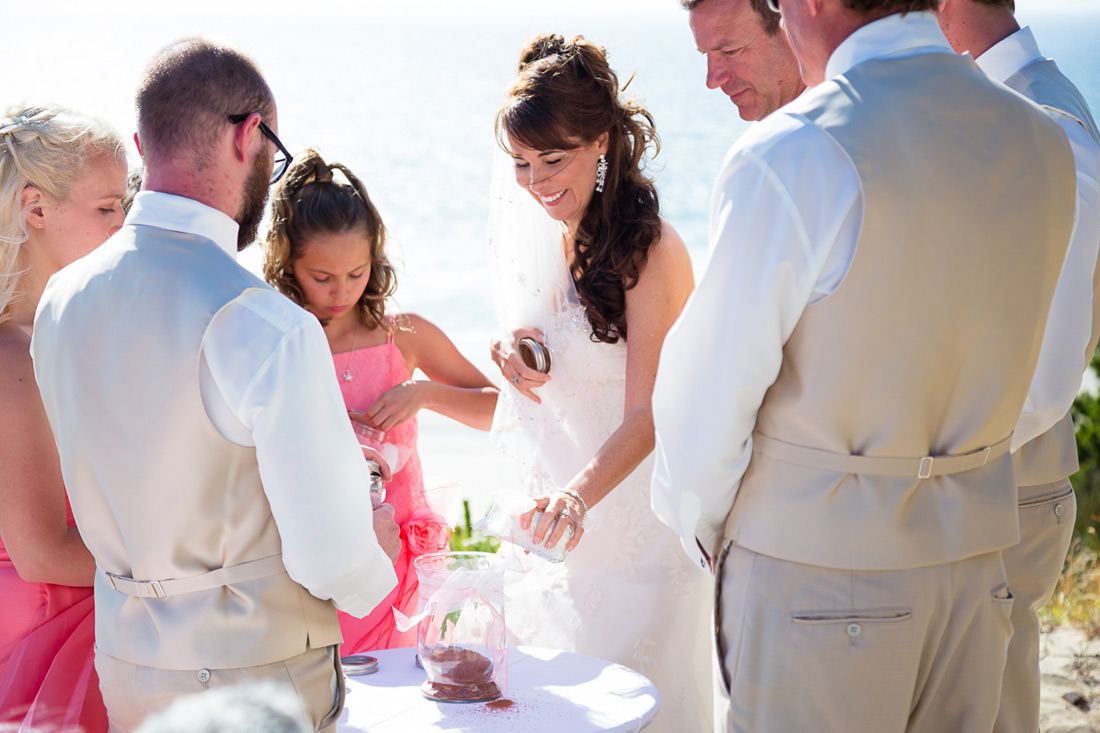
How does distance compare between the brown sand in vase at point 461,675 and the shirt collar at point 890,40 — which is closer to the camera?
the shirt collar at point 890,40

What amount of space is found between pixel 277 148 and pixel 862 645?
1514mm

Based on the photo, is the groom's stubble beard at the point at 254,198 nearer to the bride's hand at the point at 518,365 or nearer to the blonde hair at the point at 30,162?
the blonde hair at the point at 30,162

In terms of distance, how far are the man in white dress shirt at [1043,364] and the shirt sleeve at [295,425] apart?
163cm

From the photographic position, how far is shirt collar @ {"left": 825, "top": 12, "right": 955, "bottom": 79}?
182 centimetres

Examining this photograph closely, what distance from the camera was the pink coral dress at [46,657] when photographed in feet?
7.83

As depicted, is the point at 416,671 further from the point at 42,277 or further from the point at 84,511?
the point at 42,277

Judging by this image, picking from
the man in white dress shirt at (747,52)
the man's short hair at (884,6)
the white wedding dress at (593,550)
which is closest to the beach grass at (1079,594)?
the white wedding dress at (593,550)

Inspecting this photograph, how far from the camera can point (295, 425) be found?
1826 millimetres

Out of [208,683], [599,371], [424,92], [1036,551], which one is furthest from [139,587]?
[424,92]

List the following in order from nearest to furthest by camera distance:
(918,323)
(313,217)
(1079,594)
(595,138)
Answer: (918,323), (595,138), (313,217), (1079,594)

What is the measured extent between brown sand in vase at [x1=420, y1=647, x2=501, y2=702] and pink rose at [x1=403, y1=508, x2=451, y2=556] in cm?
104

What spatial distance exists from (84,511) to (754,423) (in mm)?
1322

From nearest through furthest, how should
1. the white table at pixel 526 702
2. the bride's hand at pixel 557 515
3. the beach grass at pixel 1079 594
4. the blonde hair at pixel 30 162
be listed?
the white table at pixel 526 702 → the blonde hair at pixel 30 162 → the bride's hand at pixel 557 515 → the beach grass at pixel 1079 594

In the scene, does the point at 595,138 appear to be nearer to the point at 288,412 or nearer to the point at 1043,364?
the point at 1043,364
